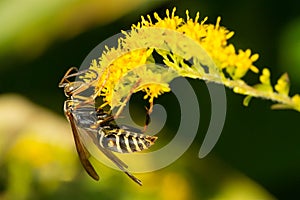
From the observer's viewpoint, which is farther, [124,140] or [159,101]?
[159,101]

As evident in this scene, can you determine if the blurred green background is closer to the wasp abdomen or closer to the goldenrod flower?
the wasp abdomen

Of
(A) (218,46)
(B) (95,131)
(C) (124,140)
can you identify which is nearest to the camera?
(A) (218,46)

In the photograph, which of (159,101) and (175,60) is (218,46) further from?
(159,101)

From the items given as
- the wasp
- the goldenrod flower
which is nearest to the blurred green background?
the wasp

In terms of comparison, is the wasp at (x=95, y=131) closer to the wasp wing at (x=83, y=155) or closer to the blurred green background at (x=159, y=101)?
the wasp wing at (x=83, y=155)

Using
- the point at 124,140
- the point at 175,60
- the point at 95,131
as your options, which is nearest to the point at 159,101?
the point at 95,131

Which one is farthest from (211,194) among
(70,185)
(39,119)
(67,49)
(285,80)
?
(285,80)

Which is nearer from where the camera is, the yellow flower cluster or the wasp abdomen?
the yellow flower cluster
